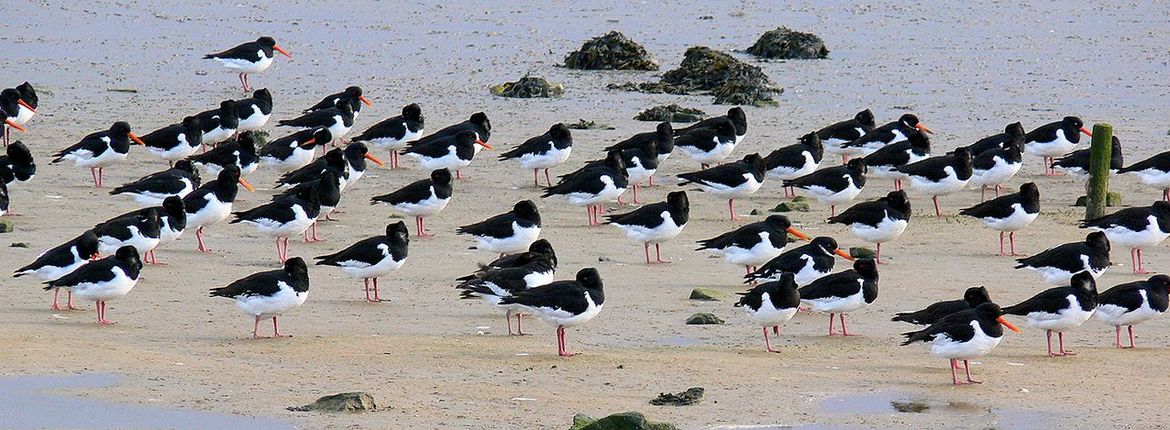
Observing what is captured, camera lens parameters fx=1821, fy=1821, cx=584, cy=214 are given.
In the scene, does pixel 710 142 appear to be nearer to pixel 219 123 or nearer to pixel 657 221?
pixel 657 221

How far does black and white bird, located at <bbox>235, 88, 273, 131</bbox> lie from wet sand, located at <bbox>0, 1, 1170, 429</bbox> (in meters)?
1.27

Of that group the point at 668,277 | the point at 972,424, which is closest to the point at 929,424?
the point at 972,424

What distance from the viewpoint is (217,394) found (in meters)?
9.77

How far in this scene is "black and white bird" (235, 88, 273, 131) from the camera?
20.2m

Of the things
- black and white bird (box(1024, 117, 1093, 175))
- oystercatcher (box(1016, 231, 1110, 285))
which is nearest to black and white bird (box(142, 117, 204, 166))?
black and white bird (box(1024, 117, 1093, 175))

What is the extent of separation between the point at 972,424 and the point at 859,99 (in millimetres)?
13379

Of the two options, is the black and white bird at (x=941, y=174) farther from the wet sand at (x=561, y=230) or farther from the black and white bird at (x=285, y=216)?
the black and white bird at (x=285, y=216)

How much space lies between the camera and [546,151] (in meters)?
18.2

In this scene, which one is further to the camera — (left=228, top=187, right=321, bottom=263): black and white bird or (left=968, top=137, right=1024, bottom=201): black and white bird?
(left=968, top=137, right=1024, bottom=201): black and white bird

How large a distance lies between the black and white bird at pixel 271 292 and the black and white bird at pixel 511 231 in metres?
2.86

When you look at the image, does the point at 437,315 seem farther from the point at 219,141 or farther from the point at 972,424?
the point at 219,141

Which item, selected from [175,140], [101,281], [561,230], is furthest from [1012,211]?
[175,140]

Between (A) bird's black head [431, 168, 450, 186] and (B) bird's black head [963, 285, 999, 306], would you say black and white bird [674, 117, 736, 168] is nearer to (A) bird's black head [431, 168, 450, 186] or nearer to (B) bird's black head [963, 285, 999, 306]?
(A) bird's black head [431, 168, 450, 186]

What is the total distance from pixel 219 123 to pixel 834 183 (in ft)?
22.8
